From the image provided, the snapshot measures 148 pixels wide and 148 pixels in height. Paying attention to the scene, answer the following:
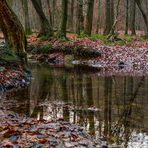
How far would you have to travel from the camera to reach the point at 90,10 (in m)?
28.3

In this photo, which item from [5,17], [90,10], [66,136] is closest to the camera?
[66,136]

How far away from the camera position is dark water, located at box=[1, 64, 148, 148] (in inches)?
274

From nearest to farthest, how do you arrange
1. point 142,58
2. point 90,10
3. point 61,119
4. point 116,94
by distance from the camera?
1. point 61,119
2. point 116,94
3. point 142,58
4. point 90,10

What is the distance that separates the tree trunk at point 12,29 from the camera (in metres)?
14.0

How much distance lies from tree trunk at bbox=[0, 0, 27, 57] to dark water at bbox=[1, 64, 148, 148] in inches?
52.5

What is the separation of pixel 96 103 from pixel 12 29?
5955mm

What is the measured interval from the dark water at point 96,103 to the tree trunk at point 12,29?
1333 mm

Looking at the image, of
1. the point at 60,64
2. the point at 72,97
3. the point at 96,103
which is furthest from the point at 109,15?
the point at 96,103

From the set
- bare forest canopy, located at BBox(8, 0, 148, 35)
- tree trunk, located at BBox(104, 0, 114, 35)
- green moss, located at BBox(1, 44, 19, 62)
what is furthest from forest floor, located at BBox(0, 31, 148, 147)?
tree trunk, located at BBox(104, 0, 114, 35)

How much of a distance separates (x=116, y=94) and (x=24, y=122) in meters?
4.61

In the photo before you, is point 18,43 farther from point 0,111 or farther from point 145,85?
point 0,111

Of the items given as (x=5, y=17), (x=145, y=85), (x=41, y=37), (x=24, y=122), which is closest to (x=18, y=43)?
(x=5, y=17)

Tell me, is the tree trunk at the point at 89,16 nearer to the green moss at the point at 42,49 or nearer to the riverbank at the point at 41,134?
the green moss at the point at 42,49

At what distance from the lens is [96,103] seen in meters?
9.72
